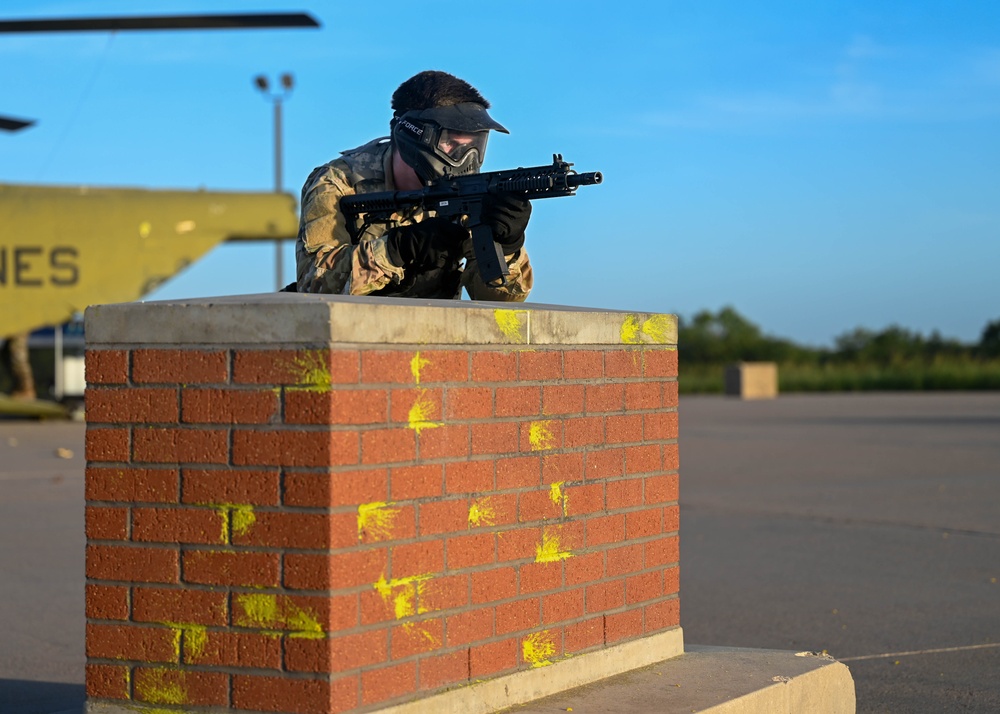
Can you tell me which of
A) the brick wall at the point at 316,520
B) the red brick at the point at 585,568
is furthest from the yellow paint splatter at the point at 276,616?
the red brick at the point at 585,568

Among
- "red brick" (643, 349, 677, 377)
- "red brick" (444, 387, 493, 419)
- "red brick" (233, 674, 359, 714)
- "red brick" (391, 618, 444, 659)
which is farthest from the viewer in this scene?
"red brick" (643, 349, 677, 377)

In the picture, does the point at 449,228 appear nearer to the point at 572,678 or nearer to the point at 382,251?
the point at 382,251

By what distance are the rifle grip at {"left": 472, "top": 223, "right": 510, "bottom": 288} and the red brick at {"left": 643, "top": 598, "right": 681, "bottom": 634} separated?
1.17 meters

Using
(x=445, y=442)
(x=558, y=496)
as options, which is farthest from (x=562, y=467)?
(x=445, y=442)

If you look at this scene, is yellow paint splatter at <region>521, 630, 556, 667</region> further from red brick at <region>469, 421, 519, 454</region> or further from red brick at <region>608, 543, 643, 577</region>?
red brick at <region>469, 421, 519, 454</region>

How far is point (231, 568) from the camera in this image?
2.99m

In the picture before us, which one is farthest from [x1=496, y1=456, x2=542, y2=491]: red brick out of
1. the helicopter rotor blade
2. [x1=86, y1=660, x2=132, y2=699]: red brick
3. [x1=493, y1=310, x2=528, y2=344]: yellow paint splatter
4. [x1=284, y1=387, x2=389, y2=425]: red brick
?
the helicopter rotor blade

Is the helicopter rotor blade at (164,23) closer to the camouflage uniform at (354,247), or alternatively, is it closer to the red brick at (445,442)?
the camouflage uniform at (354,247)

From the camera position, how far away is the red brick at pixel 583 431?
3.68 meters

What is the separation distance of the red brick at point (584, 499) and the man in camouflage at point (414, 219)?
77 cm

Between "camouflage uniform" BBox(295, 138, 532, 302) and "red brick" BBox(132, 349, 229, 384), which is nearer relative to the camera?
"red brick" BBox(132, 349, 229, 384)

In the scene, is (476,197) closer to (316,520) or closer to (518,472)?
(518,472)

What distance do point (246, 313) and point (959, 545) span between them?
7.07 metres

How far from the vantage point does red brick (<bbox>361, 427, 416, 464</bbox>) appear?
2980mm
